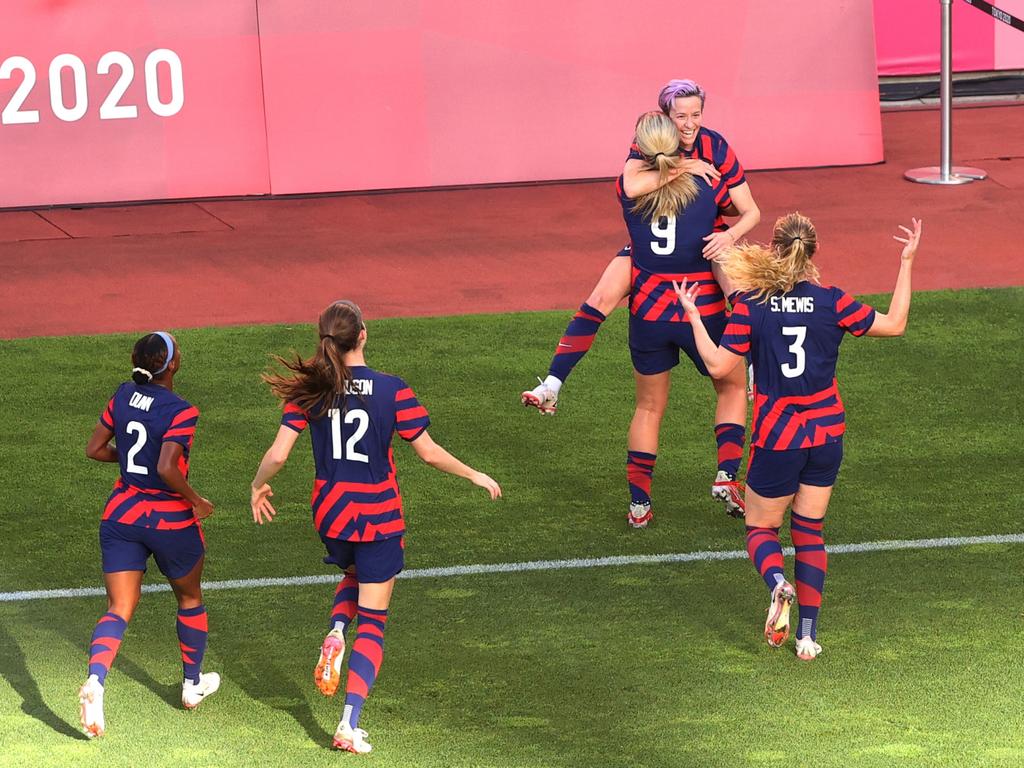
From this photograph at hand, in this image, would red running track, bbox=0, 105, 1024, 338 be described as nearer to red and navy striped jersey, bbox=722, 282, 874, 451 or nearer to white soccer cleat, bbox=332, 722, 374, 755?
red and navy striped jersey, bbox=722, 282, 874, 451

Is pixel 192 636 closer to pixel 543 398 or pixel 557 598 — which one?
pixel 557 598

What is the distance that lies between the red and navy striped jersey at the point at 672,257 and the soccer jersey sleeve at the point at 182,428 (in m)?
2.87

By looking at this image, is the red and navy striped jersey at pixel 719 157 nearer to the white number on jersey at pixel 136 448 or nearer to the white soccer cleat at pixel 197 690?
the white number on jersey at pixel 136 448

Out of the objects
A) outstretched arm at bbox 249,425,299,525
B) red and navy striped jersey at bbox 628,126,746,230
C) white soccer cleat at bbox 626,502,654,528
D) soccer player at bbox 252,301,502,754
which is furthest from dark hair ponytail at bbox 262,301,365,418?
white soccer cleat at bbox 626,502,654,528

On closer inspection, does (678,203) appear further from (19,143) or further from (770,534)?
(19,143)

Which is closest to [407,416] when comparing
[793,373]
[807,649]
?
[793,373]

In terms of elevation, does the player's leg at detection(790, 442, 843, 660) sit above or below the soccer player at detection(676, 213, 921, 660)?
below

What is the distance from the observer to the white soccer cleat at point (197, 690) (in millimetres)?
6617

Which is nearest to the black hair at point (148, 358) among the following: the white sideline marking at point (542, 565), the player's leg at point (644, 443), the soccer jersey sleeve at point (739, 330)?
the white sideline marking at point (542, 565)

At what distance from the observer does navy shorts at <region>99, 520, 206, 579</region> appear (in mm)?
6402

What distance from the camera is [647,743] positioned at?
630cm

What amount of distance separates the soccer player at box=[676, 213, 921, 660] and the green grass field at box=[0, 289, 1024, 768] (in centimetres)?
41

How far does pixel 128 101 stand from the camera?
16078 millimetres

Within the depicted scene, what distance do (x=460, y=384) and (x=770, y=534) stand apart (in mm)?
4322
